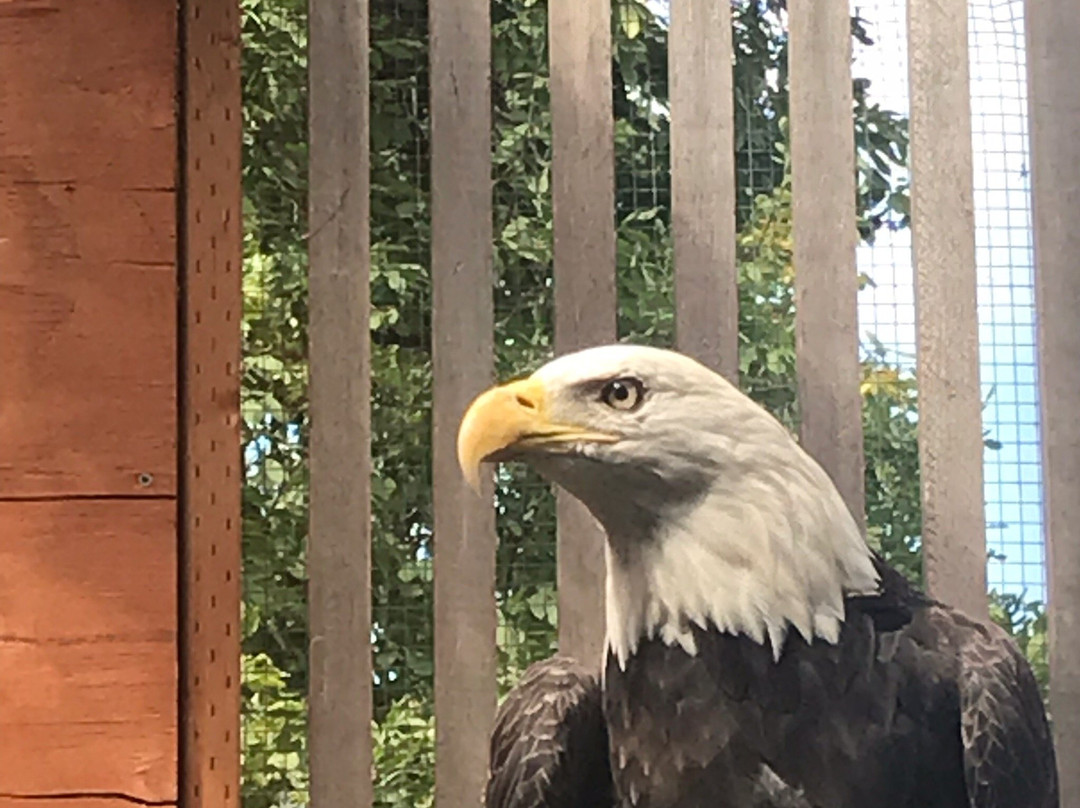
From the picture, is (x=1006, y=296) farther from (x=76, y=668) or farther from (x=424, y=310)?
(x=76, y=668)

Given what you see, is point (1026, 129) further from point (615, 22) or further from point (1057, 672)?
point (1057, 672)

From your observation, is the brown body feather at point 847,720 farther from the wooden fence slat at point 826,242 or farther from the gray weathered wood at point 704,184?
the gray weathered wood at point 704,184

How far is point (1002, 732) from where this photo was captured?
126cm

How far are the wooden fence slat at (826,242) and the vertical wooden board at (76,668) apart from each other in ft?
2.27

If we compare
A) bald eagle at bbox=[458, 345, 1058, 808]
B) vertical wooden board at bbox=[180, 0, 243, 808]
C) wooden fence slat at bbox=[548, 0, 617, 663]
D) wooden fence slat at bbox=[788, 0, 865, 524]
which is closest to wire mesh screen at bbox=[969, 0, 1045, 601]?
wooden fence slat at bbox=[788, 0, 865, 524]

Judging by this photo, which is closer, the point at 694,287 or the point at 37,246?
the point at 37,246

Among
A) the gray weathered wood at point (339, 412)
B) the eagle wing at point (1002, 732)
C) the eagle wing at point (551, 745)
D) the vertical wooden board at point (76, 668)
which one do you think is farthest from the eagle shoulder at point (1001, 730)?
the vertical wooden board at point (76, 668)

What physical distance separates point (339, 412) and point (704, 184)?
17.7 inches

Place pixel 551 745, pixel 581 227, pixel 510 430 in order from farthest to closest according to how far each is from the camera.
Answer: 1. pixel 581 227
2. pixel 551 745
3. pixel 510 430

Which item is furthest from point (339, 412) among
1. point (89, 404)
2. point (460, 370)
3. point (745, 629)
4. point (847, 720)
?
point (847, 720)

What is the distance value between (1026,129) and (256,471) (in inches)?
34.7

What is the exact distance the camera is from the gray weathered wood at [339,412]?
5.09ft

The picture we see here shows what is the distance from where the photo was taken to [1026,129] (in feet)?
5.26

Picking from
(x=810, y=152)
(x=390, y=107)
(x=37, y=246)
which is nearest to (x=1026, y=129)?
(x=810, y=152)
